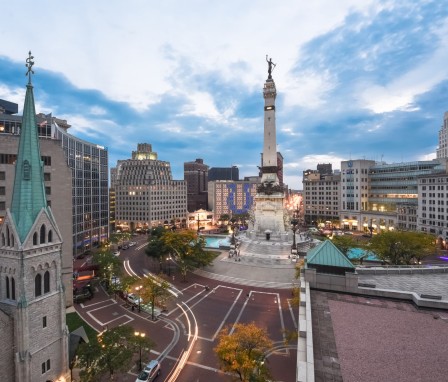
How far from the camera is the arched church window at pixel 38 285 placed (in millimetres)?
21406

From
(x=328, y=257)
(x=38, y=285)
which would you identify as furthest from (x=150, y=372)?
(x=328, y=257)

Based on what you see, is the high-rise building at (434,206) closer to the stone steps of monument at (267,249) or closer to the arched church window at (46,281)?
the stone steps of monument at (267,249)

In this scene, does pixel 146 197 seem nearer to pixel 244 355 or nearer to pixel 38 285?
pixel 38 285

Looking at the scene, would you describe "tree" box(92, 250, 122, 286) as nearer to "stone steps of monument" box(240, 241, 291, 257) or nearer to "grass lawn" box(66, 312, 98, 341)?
"grass lawn" box(66, 312, 98, 341)

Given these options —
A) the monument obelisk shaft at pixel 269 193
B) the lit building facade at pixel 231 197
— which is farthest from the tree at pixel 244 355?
the lit building facade at pixel 231 197

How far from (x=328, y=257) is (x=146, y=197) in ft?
376

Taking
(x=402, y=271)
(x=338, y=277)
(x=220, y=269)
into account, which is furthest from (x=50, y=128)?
(x=402, y=271)

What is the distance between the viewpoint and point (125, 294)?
142ft

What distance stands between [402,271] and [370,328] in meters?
17.7

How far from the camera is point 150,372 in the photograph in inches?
922

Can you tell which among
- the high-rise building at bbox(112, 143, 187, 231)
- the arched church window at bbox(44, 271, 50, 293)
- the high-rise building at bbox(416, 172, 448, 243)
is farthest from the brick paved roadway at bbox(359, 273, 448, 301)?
the high-rise building at bbox(112, 143, 187, 231)

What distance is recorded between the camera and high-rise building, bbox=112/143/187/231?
128750mm

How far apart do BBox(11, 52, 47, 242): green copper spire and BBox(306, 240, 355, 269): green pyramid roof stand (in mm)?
24535

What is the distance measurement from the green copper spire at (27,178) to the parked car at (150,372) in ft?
50.1
